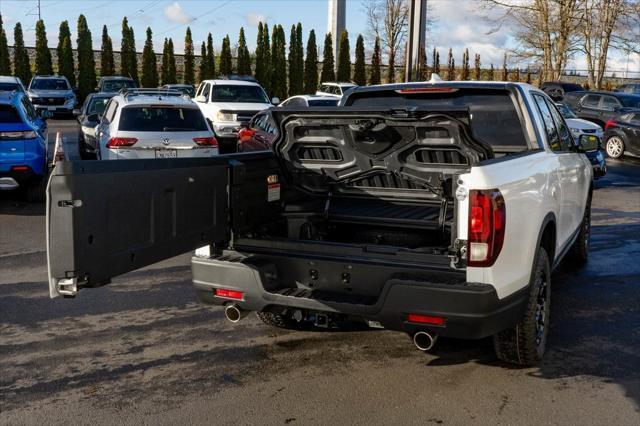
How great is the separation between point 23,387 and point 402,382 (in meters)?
2.42

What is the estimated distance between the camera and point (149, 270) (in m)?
7.59

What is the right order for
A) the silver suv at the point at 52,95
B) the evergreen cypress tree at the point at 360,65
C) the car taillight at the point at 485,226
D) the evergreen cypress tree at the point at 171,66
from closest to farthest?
the car taillight at the point at 485,226
the silver suv at the point at 52,95
the evergreen cypress tree at the point at 171,66
the evergreen cypress tree at the point at 360,65

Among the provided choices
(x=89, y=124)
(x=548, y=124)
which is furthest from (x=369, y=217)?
(x=89, y=124)

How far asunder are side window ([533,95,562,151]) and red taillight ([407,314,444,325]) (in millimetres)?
2235

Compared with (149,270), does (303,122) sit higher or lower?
higher

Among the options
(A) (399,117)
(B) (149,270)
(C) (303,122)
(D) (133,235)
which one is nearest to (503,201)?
(A) (399,117)

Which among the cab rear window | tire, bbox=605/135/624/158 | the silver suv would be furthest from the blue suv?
the silver suv

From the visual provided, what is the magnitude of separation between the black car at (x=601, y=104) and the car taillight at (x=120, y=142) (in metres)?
17.2

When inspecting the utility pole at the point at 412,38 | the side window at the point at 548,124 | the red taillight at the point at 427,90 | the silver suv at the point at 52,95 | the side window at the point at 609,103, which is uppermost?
the utility pole at the point at 412,38

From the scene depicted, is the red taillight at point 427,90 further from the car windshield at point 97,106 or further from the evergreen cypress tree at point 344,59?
the evergreen cypress tree at point 344,59

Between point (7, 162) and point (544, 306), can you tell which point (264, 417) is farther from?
point (7, 162)

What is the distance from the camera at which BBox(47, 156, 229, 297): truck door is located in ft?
11.1

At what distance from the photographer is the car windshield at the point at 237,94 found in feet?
68.7

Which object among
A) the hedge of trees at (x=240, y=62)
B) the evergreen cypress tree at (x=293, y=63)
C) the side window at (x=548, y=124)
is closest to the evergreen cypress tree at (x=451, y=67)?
the hedge of trees at (x=240, y=62)
